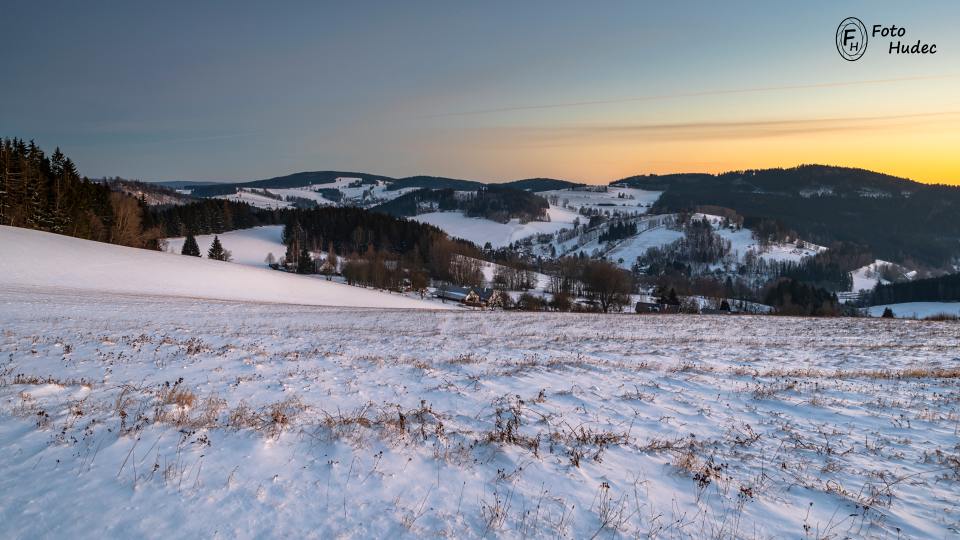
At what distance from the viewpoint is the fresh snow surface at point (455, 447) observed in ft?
16.8

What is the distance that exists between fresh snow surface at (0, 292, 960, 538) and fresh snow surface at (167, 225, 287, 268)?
127588mm

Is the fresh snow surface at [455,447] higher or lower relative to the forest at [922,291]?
higher

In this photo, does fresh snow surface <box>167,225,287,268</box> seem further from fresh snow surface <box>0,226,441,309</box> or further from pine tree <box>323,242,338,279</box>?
fresh snow surface <box>0,226,441,309</box>

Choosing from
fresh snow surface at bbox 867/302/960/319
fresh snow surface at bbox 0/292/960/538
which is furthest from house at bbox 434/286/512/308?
fresh snow surface at bbox 867/302/960/319

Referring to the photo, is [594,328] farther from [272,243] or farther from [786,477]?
[272,243]

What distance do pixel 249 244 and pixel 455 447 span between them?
161751mm

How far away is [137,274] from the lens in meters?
46.3

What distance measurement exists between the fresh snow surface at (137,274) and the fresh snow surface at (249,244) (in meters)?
72.7

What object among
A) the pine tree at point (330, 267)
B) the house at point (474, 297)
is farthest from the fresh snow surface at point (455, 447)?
the pine tree at point (330, 267)

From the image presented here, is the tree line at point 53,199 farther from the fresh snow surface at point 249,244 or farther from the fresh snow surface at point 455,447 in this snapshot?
the fresh snow surface at point 455,447

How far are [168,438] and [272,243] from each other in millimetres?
165410

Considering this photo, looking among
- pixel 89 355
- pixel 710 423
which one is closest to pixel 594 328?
pixel 710 423

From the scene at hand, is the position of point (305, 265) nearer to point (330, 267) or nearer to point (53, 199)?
point (330, 267)

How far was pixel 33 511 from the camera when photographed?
4.73 meters
